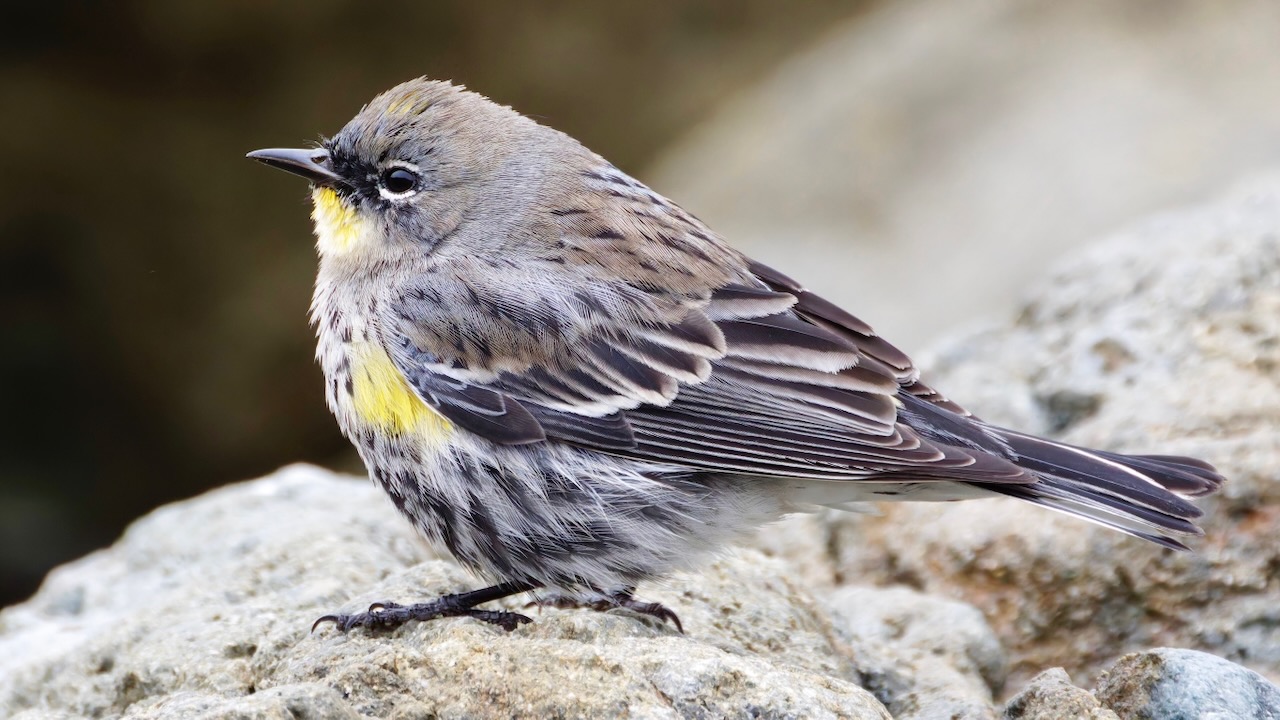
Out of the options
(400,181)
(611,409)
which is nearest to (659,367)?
(611,409)

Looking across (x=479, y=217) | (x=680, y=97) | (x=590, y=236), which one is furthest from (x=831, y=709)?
(x=680, y=97)

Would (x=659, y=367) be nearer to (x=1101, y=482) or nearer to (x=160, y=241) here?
(x=1101, y=482)

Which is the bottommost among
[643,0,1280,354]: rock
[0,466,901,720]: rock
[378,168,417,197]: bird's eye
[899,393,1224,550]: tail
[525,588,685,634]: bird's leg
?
[0,466,901,720]: rock

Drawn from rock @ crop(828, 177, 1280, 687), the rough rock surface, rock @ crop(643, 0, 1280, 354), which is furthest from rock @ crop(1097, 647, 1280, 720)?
rock @ crop(643, 0, 1280, 354)

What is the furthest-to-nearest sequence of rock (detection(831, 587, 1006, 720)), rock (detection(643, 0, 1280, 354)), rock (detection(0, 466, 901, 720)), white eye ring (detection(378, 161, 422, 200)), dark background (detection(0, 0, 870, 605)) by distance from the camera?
1. dark background (detection(0, 0, 870, 605))
2. rock (detection(643, 0, 1280, 354))
3. white eye ring (detection(378, 161, 422, 200))
4. rock (detection(831, 587, 1006, 720))
5. rock (detection(0, 466, 901, 720))

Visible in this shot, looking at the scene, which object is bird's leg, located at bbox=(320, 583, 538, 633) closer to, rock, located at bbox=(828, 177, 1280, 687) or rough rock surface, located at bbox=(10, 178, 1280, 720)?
rough rock surface, located at bbox=(10, 178, 1280, 720)

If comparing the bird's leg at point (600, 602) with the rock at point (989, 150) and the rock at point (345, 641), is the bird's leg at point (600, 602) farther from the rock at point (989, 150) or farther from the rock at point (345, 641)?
the rock at point (989, 150)
